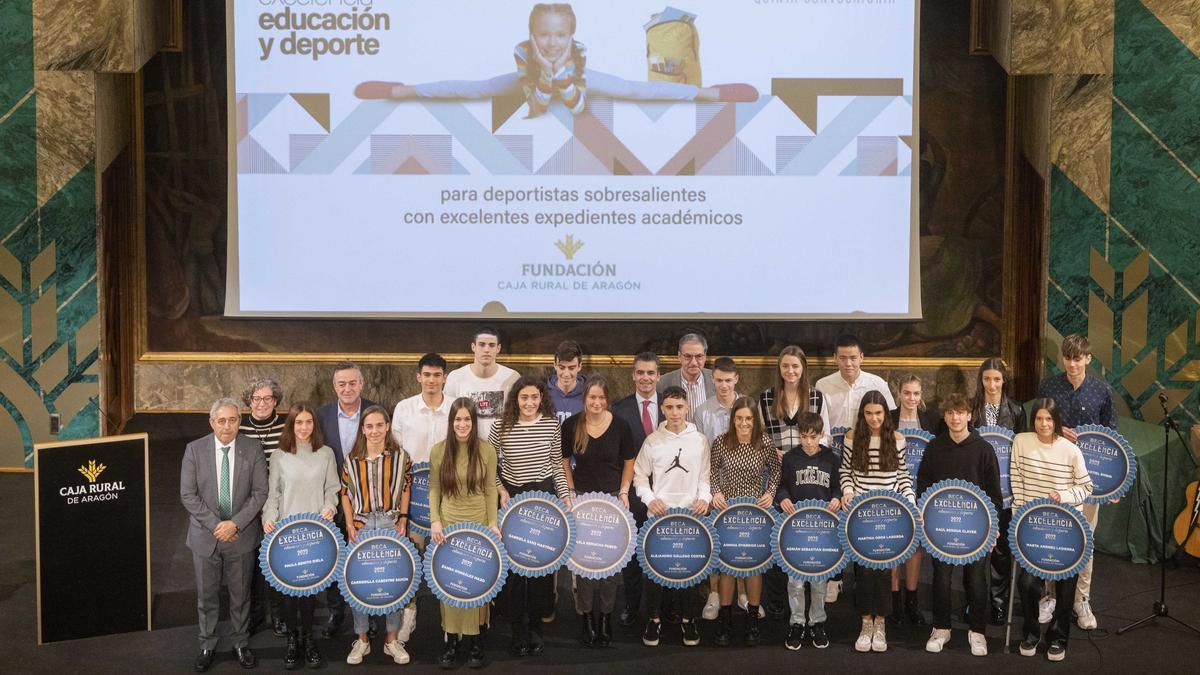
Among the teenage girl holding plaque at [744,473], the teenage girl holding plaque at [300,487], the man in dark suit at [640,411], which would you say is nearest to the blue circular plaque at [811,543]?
the teenage girl holding plaque at [744,473]

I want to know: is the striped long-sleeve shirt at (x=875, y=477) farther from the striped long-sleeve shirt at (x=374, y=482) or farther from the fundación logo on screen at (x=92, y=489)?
the fundación logo on screen at (x=92, y=489)

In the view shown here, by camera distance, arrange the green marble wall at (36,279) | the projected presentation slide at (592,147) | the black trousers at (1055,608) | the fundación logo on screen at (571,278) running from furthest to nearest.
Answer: the green marble wall at (36,279)
the fundación logo on screen at (571,278)
the projected presentation slide at (592,147)
the black trousers at (1055,608)

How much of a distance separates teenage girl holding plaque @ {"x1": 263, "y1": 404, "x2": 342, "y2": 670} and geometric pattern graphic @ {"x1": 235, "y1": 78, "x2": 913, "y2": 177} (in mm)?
2833

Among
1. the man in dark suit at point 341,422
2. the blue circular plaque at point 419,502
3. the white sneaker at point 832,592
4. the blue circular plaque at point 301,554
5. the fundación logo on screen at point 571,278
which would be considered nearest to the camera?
the blue circular plaque at point 301,554

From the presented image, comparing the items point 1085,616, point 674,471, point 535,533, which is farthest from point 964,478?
point 535,533

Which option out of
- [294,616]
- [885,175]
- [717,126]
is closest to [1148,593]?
[885,175]

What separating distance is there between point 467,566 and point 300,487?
0.91 metres

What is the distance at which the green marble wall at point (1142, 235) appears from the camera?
24.9ft

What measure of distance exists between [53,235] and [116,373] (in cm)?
111

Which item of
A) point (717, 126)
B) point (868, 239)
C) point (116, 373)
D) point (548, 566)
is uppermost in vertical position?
point (717, 126)

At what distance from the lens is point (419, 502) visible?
18.3 ft

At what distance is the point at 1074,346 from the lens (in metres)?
6.12

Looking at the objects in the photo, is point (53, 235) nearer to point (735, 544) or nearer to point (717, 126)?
point (717, 126)

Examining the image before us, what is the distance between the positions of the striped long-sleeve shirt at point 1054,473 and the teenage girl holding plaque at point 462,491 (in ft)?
8.75
